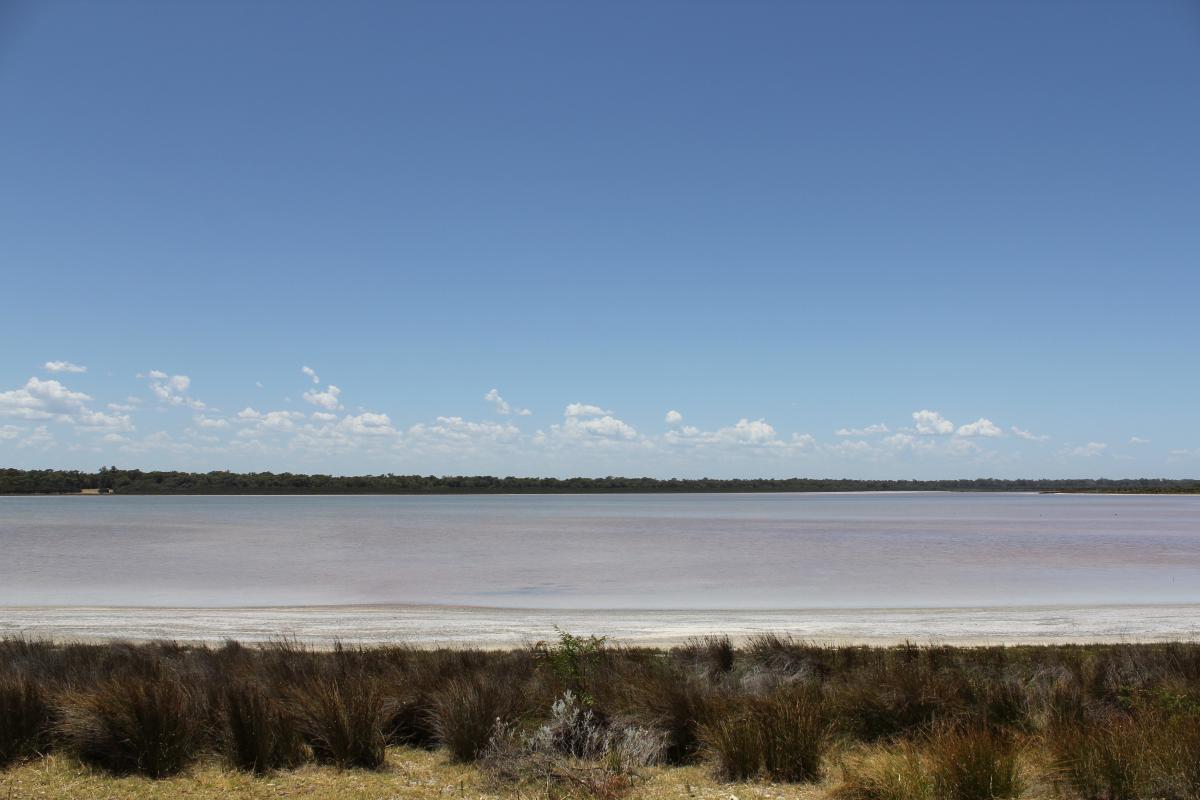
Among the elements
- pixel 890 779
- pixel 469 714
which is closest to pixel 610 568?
pixel 469 714

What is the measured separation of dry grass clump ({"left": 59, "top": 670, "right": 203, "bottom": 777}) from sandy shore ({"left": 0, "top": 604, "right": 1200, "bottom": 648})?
7.75 m

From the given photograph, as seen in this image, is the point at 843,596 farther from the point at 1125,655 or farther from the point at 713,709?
the point at 713,709

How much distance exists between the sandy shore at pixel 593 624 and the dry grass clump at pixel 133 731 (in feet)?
25.4

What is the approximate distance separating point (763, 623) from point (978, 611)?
656 centimetres

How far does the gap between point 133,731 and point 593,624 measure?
13.2 metres

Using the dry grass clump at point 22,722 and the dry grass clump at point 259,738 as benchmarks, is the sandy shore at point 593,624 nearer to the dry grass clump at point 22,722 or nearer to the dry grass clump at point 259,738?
the dry grass clump at point 22,722

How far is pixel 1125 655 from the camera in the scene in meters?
11.6

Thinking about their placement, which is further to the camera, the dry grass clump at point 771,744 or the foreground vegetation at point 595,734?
the dry grass clump at point 771,744

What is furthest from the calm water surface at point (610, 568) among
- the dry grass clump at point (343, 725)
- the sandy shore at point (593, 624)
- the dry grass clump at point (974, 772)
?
the dry grass clump at point (974, 772)

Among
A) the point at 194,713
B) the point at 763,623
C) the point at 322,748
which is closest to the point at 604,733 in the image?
the point at 322,748

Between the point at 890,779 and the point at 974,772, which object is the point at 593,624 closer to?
the point at 890,779

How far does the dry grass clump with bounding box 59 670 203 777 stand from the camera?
720cm

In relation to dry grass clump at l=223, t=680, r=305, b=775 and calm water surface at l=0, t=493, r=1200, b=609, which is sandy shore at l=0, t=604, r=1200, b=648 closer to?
calm water surface at l=0, t=493, r=1200, b=609

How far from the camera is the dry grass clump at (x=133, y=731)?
7.20 metres
